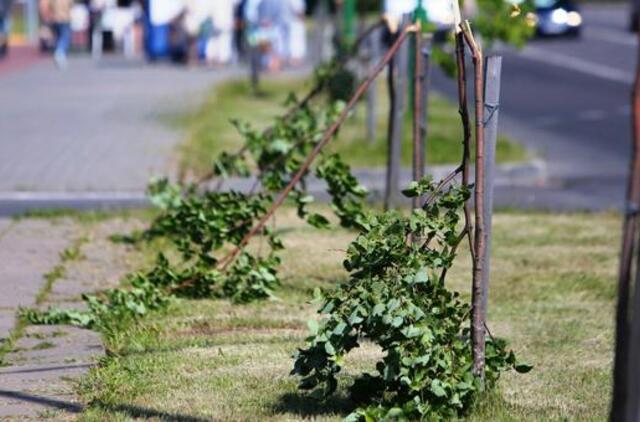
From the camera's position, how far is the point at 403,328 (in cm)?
577

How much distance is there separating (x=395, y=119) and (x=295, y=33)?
26530 mm

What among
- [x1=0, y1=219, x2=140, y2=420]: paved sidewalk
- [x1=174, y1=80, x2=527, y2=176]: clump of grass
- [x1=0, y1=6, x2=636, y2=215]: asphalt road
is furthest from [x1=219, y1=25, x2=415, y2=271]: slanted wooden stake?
[x1=0, y1=6, x2=636, y2=215]: asphalt road

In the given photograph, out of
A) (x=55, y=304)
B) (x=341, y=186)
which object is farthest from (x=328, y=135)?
(x=55, y=304)

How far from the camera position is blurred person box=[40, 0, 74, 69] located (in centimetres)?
3656

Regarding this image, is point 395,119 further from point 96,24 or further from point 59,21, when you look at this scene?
point 96,24

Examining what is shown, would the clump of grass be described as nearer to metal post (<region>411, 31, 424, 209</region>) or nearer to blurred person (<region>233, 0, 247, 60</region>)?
metal post (<region>411, 31, 424, 209</region>)

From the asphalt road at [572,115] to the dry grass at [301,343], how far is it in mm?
3890

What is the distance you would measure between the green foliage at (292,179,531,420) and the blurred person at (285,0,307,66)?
29.9m

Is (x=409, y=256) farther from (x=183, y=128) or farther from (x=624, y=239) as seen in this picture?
(x=183, y=128)

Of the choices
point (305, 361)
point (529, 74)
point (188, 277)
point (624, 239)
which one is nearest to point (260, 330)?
point (188, 277)

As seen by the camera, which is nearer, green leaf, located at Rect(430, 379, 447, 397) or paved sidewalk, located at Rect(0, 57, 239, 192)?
green leaf, located at Rect(430, 379, 447, 397)

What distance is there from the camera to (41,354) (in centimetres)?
735

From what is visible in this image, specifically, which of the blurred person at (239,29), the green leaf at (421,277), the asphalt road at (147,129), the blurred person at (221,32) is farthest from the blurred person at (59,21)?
the green leaf at (421,277)

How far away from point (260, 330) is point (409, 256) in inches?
82.4
